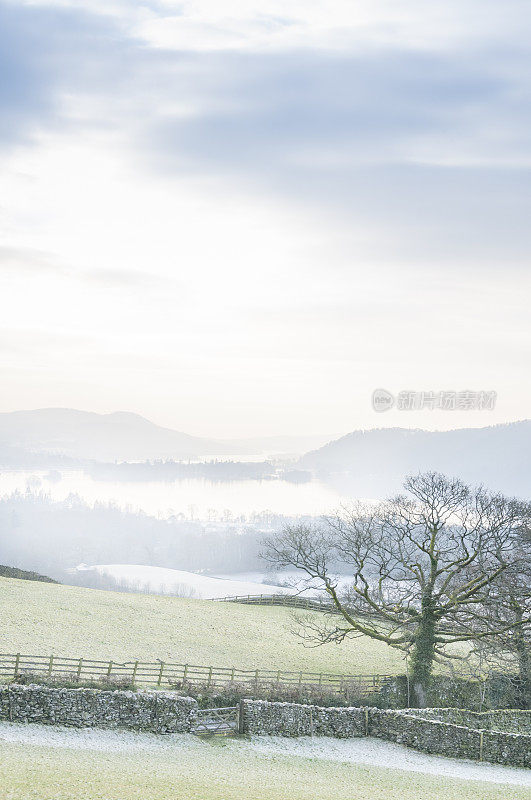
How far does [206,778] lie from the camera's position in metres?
25.0

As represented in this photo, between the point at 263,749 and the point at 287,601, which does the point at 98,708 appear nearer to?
the point at 263,749

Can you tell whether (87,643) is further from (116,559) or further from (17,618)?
(116,559)

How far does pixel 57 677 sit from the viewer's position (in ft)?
98.4

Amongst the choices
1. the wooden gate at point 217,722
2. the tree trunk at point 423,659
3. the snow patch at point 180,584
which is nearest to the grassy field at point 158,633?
the tree trunk at point 423,659

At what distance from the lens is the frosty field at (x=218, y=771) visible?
22.2 metres

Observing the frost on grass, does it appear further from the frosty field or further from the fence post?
the fence post

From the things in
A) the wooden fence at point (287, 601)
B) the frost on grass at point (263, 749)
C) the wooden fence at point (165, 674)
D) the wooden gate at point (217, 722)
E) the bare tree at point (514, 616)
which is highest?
the bare tree at point (514, 616)

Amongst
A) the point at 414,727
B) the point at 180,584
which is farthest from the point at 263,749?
the point at 180,584

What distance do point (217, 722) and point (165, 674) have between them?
495 cm

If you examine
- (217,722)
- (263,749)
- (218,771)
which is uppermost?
(217,722)

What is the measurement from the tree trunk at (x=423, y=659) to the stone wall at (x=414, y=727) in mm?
2256

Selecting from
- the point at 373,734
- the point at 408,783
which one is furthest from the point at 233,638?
the point at 408,783

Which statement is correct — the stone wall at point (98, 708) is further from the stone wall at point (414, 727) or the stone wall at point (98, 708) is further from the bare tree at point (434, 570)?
the bare tree at point (434, 570)

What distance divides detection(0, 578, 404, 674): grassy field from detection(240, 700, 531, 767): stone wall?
6.53 m
